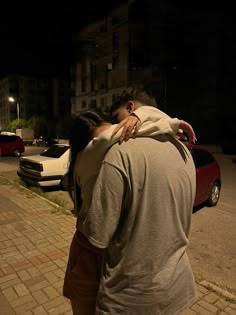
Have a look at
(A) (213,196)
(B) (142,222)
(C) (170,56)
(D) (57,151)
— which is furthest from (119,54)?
(B) (142,222)

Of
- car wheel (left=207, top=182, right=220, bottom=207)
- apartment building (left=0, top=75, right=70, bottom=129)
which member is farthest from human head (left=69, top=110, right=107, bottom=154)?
apartment building (left=0, top=75, right=70, bottom=129)

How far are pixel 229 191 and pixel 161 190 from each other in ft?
28.2

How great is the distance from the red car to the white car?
3.84 meters

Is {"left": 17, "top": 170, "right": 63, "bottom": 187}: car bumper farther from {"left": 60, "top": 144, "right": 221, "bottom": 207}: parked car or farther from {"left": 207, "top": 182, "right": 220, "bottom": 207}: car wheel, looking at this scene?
{"left": 207, "top": 182, "right": 220, "bottom": 207}: car wheel

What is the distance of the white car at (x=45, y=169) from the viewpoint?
8922mm

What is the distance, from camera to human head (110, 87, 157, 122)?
1.52 meters

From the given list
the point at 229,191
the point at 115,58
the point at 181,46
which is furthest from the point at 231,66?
the point at 229,191

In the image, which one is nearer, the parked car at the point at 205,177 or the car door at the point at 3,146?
the parked car at the point at 205,177

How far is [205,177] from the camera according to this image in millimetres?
6770

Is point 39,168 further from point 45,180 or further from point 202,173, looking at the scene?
point 202,173

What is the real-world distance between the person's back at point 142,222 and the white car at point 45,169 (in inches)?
289

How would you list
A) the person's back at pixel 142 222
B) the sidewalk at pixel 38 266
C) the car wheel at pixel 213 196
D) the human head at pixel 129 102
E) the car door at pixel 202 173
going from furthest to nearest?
1. the car wheel at pixel 213 196
2. the car door at pixel 202 173
3. the sidewalk at pixel 38 266
4. the human head at pixel 129 102
5. the person's back at pixel 142 222

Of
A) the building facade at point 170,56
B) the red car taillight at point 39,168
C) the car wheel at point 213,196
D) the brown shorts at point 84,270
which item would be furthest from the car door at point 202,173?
the building facade at point 170,56

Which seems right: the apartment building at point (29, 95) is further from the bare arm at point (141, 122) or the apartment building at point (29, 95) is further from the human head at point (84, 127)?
the bare arm at point (141, 122)
